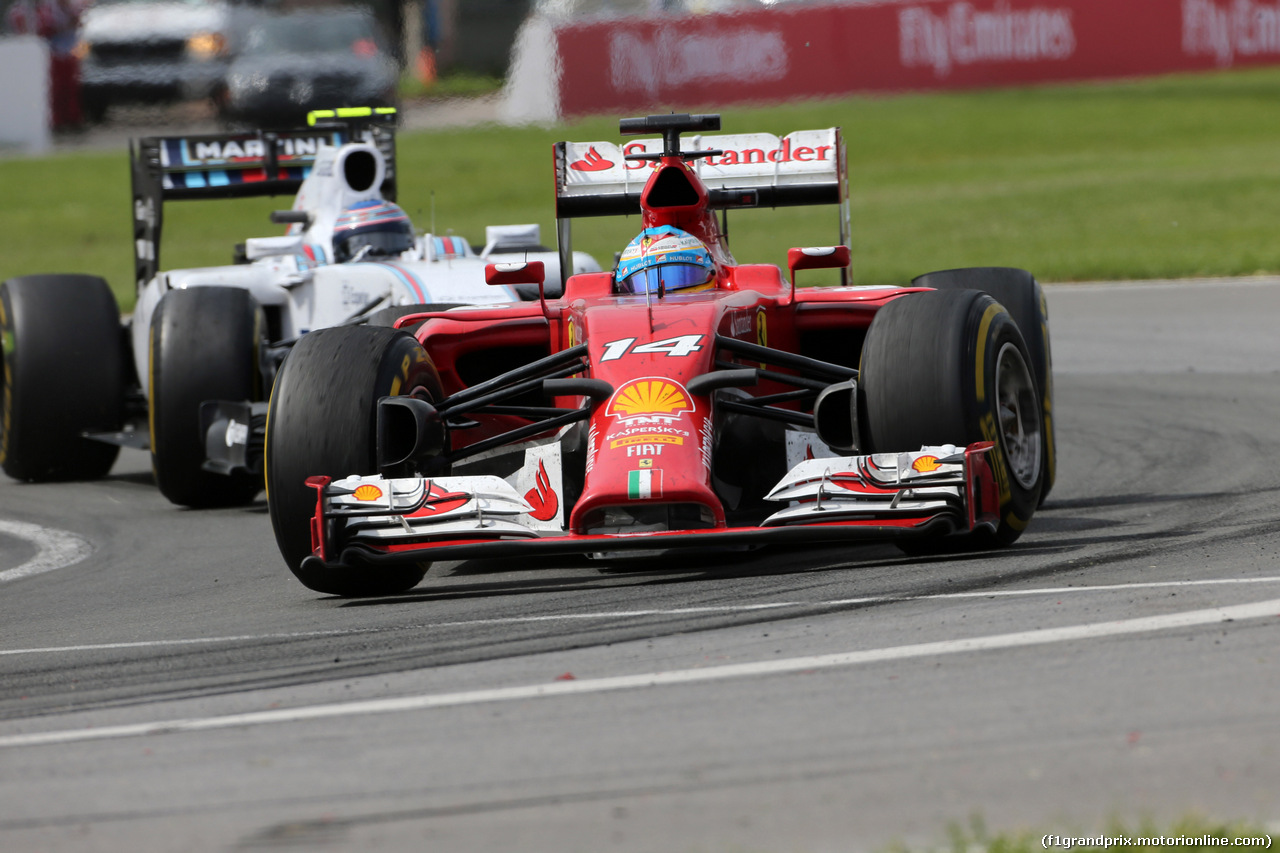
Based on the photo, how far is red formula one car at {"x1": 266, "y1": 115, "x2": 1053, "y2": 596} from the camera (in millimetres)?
6824

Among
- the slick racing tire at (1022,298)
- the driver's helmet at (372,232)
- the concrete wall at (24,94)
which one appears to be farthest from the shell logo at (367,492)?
the concrete wall at (24,94)

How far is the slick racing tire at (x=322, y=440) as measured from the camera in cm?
713

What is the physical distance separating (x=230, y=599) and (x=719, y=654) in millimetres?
2737

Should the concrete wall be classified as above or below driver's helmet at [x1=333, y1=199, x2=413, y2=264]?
above

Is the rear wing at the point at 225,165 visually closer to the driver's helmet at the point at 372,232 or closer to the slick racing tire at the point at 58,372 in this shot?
the driver's helmet at the point at 372,232

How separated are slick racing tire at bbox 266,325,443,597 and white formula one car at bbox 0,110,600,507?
198 centimetres

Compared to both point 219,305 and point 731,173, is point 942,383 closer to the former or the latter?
point 731,173

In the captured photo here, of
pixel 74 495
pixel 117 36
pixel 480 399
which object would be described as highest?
pixel 117 36

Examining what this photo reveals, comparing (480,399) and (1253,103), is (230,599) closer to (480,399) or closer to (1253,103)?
(480,399)

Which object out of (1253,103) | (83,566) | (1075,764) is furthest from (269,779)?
(1253,103)

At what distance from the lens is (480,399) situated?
25.4 feet

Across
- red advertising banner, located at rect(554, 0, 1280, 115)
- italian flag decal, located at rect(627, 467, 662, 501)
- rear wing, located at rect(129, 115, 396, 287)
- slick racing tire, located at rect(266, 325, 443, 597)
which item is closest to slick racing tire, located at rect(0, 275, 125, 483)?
rear wing, located at rect(129, 115, 396, 287)

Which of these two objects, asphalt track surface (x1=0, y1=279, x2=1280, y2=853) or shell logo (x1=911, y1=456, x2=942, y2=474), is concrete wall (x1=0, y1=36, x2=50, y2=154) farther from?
shell logo (x1=911, y1=456, x2=942, y2=474)

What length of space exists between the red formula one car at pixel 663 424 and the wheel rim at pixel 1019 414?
11mm
